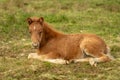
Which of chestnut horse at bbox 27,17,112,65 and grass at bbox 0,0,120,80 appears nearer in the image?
grass at bbox 0,0,120,80

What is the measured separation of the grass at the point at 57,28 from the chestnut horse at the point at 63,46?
0.92 ft

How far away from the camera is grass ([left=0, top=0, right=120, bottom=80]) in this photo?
8.73 metres

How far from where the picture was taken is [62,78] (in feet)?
27.7

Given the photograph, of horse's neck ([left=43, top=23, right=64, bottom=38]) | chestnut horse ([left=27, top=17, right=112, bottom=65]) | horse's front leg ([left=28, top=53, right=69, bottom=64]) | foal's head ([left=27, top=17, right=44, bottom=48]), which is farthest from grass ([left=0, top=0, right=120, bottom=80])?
horse's neck ([left=43, top=23, right=64, bottom=38])

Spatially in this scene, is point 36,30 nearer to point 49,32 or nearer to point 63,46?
point 49,32

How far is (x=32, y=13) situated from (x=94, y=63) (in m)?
8.24

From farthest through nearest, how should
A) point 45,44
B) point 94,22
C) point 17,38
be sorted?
point 94,22
point 17,38
point 45,44

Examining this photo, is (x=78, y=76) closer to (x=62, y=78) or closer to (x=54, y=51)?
(x=62, y=78)

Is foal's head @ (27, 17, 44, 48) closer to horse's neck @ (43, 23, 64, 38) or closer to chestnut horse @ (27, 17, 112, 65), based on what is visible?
chestnut horse @ (27, 17, 112, 65)

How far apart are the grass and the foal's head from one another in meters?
0.51

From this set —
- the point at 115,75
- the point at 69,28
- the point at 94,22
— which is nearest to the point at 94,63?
the point at 115,75

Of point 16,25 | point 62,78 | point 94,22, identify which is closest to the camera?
point 62,78

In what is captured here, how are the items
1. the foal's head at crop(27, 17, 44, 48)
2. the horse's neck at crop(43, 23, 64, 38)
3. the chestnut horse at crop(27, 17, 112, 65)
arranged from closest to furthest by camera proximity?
the foal's head at crop(27, 17, 44, 48) < the chestnut horse at crop(27, 17, 112, 65) < the horse's neck at crop(43, 23, 64, 38)

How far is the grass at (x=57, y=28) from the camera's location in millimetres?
8727
